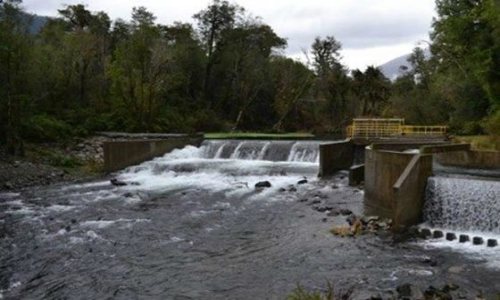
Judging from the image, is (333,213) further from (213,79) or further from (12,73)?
(213,79)

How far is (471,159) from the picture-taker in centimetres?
2083

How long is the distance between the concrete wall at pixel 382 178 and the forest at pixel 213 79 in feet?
30.5

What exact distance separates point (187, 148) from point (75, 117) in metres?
8.03

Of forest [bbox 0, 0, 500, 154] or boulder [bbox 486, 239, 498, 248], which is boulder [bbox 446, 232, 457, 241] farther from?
forest [bbox 0, 0, 500, 154]

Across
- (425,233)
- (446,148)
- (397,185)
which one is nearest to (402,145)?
(446,148)

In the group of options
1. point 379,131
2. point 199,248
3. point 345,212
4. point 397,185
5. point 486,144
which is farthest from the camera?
point 379,131

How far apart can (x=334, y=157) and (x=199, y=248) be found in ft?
40.3

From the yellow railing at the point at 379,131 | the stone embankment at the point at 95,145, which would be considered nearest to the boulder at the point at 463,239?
the yellow railing at the point at 379,131

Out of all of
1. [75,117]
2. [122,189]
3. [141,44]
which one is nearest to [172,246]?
[122,189]

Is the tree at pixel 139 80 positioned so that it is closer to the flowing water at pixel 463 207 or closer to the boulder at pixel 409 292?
the flowing water at pixel 463 207

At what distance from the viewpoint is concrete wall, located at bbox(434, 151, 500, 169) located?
66.2 feet

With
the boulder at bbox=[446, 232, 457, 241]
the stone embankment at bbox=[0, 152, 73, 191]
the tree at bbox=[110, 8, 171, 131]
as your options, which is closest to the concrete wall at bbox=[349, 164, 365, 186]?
the boulder at bbox=[446, 232, 457, 241]

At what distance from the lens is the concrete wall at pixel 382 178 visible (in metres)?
15.0

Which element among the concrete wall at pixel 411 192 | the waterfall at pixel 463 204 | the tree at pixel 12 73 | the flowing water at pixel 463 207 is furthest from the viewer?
the tree at pixel 12 73
